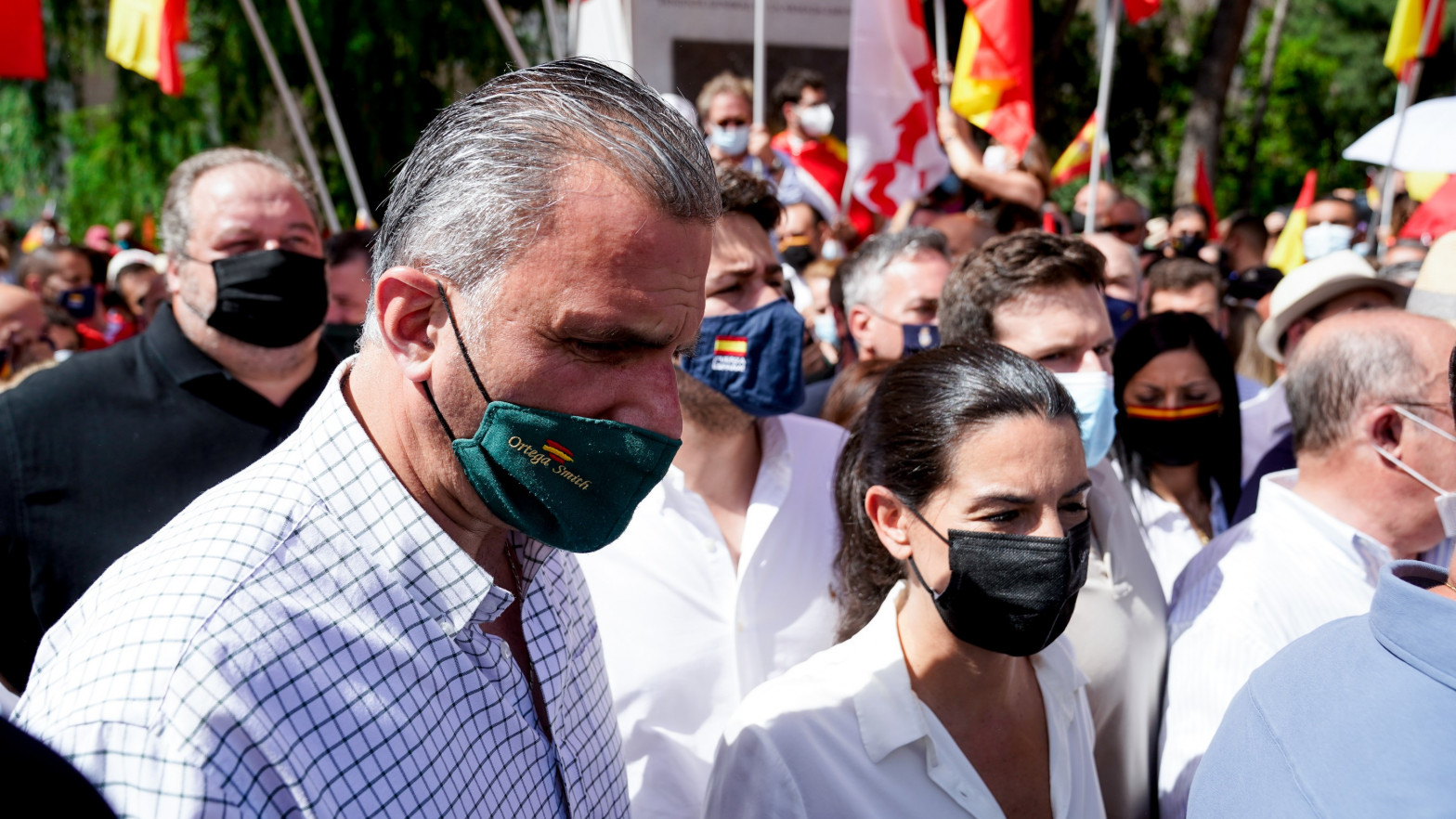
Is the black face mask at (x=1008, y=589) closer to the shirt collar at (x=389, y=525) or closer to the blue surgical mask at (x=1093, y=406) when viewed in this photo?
the blue surgical mask at (x=1093, y=406)

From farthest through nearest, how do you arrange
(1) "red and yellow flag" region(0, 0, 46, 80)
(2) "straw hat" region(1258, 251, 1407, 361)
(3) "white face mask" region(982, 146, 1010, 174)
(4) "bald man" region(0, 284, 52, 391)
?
(3) "white face mask" region(982, 146, 1010, 174) < (1) "red and yellow flag" region(0, 0, 46, 80) < (4) "bald man" region(0, 284, 52, 391) < (2) "straw hat" region(1258, 251, 1407, 361)

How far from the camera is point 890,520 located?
2.22 metres

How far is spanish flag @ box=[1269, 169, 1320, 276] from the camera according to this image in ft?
28.4

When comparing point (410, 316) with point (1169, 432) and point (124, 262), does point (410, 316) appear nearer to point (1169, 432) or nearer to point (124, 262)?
point (1169, 432)

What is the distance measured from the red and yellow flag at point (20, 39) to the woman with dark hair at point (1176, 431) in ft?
17.5

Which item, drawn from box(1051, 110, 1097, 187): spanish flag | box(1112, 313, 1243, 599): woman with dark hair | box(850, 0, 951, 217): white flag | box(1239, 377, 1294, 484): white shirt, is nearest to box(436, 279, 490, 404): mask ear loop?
box(1112, 313, 1243, 599): woman with dark hair

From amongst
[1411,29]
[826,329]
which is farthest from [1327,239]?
[826,329]

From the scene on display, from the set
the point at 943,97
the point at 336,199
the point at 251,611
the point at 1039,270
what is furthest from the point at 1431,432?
the point at 336,199

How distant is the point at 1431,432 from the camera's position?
8.04 ft

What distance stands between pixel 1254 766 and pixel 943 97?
5.66m

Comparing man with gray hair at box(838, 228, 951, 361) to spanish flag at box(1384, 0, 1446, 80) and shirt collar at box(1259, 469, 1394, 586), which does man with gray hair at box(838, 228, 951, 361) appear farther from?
spanish flag at box(1384, 0, 1446, 80)

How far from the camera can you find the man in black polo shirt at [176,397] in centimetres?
260

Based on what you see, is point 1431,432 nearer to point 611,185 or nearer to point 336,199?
point 611,185

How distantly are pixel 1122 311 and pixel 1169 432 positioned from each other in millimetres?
1413
